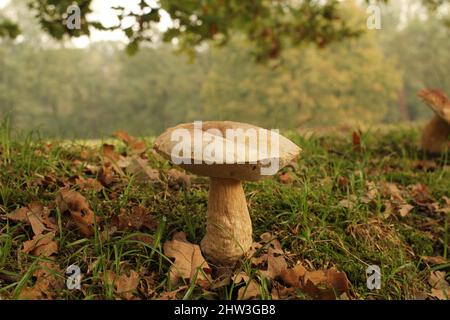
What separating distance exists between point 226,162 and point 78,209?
3.77 feet

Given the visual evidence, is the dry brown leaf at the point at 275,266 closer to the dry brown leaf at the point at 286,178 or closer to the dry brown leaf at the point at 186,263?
the dry brown leaf at the point at 186,263

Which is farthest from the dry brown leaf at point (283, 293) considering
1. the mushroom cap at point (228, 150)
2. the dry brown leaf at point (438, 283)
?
the dry brown leaf at point (438, 283)

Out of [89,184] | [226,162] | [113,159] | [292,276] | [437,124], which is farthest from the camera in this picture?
[437,124]

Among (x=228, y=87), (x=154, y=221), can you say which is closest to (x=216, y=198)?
(x=154, y=221)

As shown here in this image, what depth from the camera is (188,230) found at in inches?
86.7

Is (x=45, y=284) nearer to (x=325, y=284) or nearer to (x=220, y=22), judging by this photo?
(x=325, y=284)

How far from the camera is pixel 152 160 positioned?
3049 millimetres

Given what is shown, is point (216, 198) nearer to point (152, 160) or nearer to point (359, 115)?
point (152, 160)

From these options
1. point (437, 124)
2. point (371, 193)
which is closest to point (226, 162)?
point (371, 193)

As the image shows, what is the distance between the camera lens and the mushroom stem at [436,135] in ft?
12.2

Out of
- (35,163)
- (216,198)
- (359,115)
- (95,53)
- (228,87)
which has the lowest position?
(216,198)

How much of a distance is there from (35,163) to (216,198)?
Answer: 142 cm

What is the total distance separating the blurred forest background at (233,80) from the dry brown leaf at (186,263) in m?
17.4
